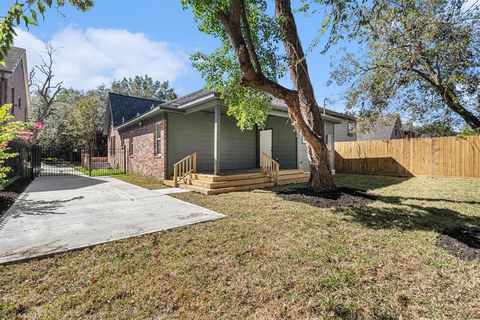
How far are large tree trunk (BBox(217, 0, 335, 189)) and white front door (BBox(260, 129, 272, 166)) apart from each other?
5.59 metres

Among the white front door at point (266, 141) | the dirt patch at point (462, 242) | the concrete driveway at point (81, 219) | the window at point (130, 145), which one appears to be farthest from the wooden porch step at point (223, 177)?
the window at point (130, 145)

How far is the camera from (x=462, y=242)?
3.47m

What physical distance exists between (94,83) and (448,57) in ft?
132

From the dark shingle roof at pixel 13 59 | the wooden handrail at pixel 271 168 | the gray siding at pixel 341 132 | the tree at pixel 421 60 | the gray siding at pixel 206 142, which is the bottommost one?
the wooden handrail at pixel 271 168

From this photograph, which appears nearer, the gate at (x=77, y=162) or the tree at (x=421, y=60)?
the tree at (x=421, y=60)

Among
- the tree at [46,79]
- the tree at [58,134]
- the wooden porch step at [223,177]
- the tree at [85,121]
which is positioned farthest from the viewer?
the tree at [58,134]

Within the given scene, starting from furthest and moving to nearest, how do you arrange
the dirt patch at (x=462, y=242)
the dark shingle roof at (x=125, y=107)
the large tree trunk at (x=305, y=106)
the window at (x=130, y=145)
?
the dark shingle roof at (x=125, y=107) → the window at (x=130, y=145) → the large tree trunk at (x=305, y=106) → the dirt patch at (x=462, y=242)

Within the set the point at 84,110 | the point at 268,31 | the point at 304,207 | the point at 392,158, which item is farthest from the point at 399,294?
the point at 84,110

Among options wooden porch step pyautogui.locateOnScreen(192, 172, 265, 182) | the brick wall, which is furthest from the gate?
wooden porch step pyautogui.locateOnScreen(192, 172, 265, 182)

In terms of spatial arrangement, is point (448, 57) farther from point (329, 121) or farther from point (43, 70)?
point (43, 70)

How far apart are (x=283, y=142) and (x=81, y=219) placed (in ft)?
31.1

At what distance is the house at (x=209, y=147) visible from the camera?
28.3 feet

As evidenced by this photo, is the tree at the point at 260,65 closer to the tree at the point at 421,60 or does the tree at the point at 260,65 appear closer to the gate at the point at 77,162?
the tree at the point at 421,60

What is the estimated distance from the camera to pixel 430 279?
2525mm
